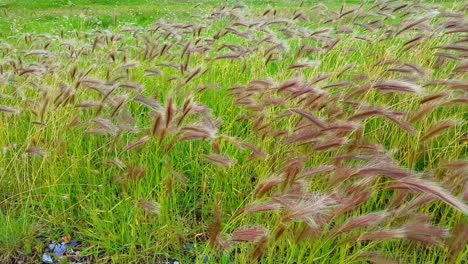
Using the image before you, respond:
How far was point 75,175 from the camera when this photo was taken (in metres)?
2.28

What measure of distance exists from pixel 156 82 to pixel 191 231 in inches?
59.0

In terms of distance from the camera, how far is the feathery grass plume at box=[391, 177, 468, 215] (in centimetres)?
120

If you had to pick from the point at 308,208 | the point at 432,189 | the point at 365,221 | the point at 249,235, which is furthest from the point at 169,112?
the point at 432,189

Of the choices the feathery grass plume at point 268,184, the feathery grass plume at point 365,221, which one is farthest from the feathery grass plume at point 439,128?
the feathery grass plume at point 268,184

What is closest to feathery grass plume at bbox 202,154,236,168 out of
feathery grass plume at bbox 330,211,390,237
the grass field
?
the grass field

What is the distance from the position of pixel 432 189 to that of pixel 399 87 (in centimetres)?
66

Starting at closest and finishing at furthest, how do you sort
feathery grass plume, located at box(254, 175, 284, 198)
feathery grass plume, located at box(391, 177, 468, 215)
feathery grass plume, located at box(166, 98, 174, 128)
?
feathery grass plume, located at box(391, 177, 468, 215) < feathery grass plume, located at box(254, 175, 284, 198) < feathery grass plume, located at box(166, 98, 174, 128)

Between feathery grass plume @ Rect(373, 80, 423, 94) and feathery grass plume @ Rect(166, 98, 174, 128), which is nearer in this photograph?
feathery grass plume @ Rect(373, 80, 423, 94)

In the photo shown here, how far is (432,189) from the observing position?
1.28 m

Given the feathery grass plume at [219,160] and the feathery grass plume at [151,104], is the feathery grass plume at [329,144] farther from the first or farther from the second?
the feathery grass plume at [151,104]

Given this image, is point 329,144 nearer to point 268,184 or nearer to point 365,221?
point 268,184

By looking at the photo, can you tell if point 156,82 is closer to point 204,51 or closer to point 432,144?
point 204,51

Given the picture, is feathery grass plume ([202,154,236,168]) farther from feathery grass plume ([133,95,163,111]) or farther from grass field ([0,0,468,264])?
feathery grass plume ([133,95,163,111])

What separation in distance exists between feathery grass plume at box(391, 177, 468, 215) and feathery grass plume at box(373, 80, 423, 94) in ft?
1.56
